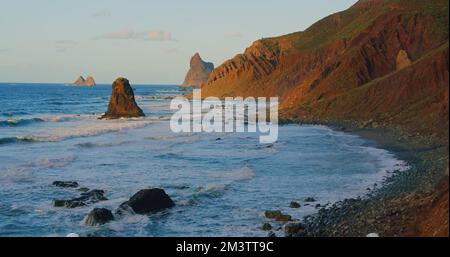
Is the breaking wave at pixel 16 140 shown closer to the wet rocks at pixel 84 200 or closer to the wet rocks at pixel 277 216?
the wet rocks at pixel 84 200

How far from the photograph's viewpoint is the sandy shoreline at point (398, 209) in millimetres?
14852

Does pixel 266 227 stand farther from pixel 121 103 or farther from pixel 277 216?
pixel 121 103

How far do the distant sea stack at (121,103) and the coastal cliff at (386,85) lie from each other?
2212 cm

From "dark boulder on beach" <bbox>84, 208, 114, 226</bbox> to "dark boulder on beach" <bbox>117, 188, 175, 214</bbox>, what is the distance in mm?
956

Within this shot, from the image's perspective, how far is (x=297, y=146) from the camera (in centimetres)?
4359

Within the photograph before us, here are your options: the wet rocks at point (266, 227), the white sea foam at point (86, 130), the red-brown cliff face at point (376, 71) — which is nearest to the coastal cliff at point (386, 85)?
the red-brown cliff face at point (376, 71)

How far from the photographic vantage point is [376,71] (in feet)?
242

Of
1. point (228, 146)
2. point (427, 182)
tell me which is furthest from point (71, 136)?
point (427, 182)

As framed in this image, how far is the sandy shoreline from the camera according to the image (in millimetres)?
14852

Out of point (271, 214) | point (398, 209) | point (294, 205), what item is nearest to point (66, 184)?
point (271, 214)

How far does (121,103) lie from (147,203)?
60.1 metres

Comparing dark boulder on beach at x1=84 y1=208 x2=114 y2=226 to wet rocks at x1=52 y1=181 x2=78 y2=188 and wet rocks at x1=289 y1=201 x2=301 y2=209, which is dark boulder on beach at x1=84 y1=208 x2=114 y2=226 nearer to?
wet rocks at x1=289 y1=201 x2=301 y2=209
